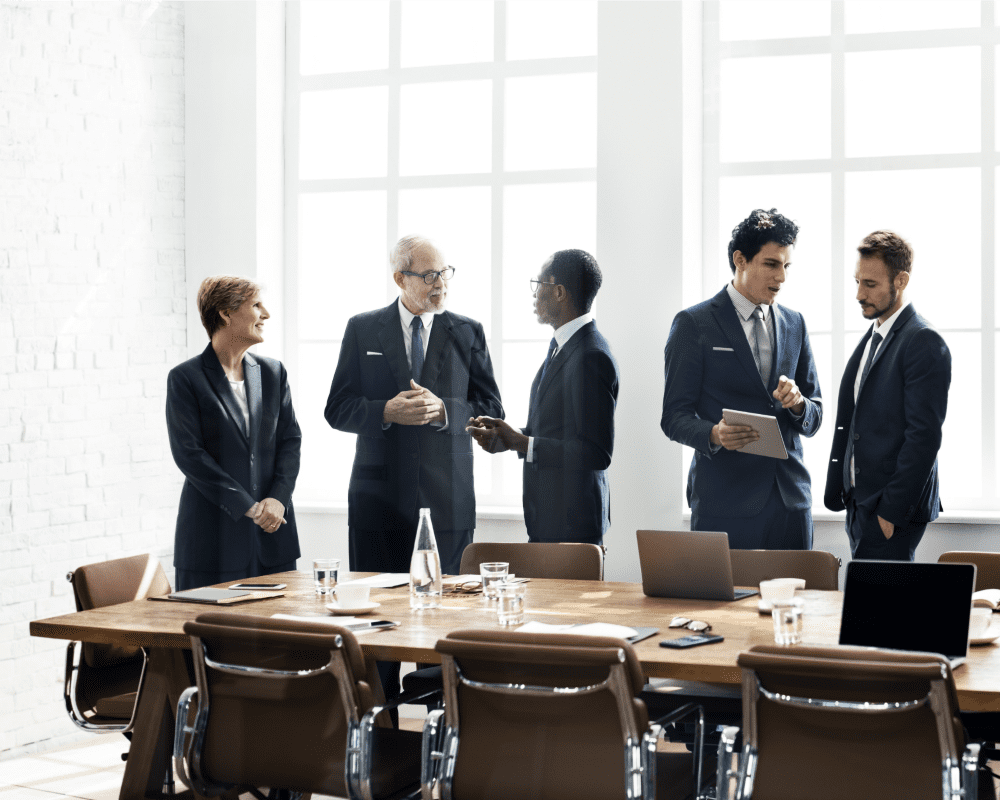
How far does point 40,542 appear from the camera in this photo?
511cm

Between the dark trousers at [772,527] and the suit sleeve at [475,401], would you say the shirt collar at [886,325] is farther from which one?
the suit sleeve at [475,401]

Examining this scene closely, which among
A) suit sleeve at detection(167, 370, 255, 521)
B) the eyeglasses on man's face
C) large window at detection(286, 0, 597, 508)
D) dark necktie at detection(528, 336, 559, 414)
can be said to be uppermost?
large window at detection(286, 0, 597, 508)

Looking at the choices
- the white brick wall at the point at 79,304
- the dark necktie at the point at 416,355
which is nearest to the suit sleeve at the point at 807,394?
the dark necktie at the point at 416,355

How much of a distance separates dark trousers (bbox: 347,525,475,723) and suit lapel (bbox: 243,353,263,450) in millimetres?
613

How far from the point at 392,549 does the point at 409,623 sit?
1.92 m

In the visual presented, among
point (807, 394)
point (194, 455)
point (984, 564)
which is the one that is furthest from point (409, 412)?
point (984, 564)

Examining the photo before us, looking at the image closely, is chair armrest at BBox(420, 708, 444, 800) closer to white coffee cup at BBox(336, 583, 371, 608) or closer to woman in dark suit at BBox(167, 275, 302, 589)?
white coffee cup at BBox(336, 583, 371, 608)

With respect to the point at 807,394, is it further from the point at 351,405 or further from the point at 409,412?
the point at 351,405

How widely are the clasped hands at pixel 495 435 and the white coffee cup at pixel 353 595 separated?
1.75m

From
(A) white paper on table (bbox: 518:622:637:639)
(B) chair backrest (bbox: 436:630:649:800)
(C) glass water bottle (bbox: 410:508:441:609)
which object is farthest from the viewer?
(C) glass water bottle (bbox: 410:508:441:609)

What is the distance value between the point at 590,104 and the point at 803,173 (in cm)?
105

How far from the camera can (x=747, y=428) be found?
163 inches

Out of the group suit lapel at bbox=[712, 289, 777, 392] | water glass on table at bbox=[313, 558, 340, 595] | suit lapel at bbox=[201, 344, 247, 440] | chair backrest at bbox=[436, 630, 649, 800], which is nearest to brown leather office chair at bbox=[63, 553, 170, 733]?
water glass on table at bbox=[313, 558, 340, 595]

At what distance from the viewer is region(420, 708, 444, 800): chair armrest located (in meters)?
2.61
